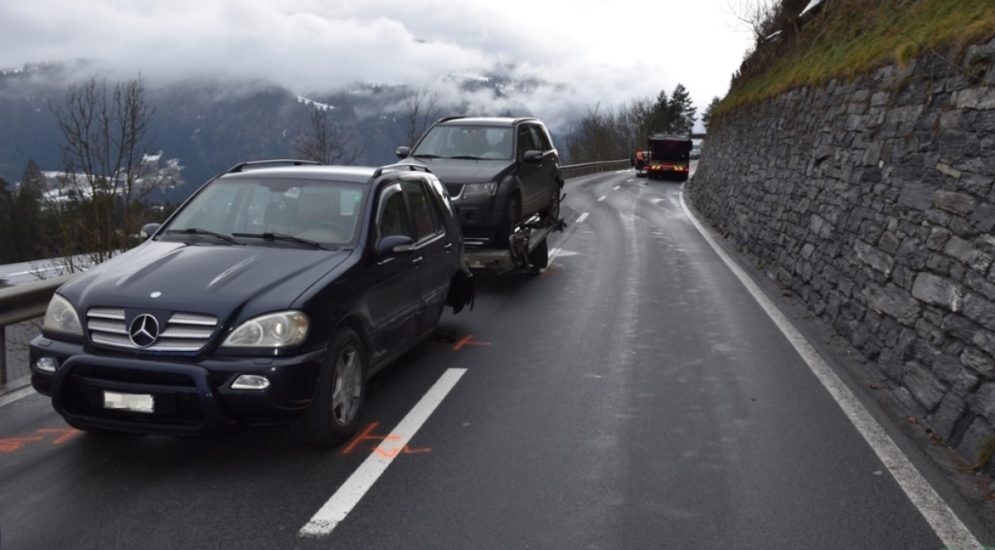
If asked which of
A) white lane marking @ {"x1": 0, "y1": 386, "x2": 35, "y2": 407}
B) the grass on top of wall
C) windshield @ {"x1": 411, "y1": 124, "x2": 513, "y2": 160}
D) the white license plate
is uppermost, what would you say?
the grass on top of wall

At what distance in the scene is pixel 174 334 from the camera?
4508mm

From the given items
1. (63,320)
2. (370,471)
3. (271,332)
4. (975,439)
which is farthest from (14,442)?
(975,439)

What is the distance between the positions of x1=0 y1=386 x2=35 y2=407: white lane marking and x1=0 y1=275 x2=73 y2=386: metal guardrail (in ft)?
0.68

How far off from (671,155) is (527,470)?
142 ft

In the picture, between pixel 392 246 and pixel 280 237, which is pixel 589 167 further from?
pixel 280 237

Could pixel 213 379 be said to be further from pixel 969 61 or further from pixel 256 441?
pixel 969 61

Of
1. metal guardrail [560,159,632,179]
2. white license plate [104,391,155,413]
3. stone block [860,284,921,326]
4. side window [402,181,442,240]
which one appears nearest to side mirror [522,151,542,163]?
side window [402,181,442,240]

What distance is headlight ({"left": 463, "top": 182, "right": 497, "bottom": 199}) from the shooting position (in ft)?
36.0

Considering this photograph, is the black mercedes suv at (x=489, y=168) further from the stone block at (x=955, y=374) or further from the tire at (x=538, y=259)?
the stone block at (x=955, y=374)

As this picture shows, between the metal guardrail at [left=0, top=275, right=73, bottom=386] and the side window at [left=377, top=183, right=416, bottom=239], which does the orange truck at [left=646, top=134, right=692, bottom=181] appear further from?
the metal guardrail at [left=0, top=275, right=73, bottom=386]

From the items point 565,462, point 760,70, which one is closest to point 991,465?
point 565,462

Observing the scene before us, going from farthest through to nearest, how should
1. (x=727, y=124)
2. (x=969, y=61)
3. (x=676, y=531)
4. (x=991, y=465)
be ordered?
(x=727, y=124), (x=969, y=61), (x=991, y=465), (x=676, y=531)

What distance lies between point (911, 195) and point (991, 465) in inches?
142

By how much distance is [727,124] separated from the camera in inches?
1017
